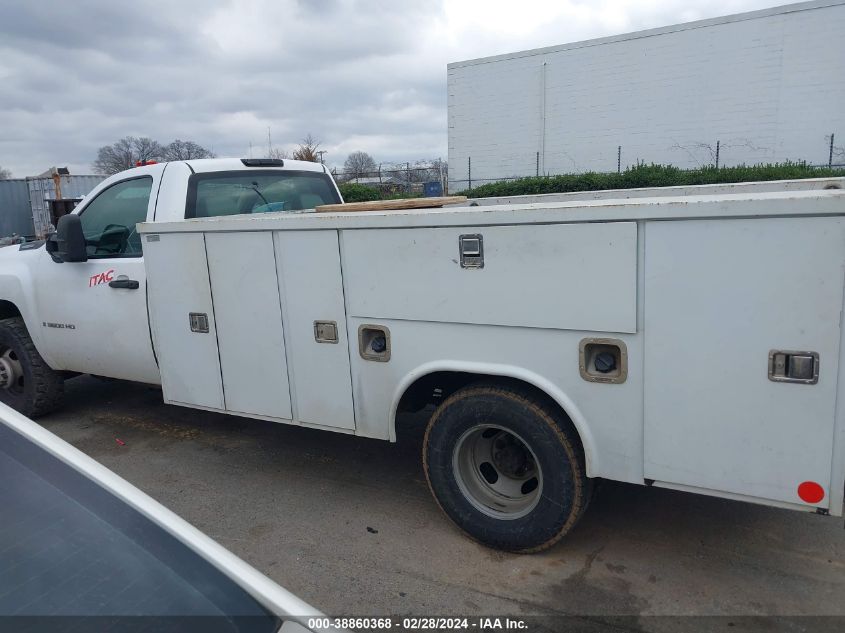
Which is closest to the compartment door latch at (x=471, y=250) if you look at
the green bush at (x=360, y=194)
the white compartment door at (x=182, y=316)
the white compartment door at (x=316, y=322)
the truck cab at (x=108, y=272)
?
the white compartment door at (x=316, y=322)

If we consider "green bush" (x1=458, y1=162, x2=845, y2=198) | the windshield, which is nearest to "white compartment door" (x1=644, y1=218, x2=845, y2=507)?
the windshield

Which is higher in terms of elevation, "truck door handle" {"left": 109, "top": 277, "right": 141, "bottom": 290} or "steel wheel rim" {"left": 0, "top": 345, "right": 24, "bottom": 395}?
"truck door handle" {"left": 109, "top": 277, "right": 141, "bottom": 290}

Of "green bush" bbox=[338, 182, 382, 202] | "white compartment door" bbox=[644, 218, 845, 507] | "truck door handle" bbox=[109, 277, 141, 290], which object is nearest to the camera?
"white compartment door" bbox=[644, 218, 845, 507]

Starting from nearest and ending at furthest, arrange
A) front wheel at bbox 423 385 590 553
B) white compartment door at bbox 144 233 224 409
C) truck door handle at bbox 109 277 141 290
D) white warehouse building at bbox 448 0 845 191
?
front wheel at bbox 423 385 590 553, white compartment door at bbox 144 233 224 409, truck door handle at bbox 109 277 141 290, white warehouse building at bbox 448 0 845 191

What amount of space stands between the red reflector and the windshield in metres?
4.26

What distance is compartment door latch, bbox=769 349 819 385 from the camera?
2.73 meters

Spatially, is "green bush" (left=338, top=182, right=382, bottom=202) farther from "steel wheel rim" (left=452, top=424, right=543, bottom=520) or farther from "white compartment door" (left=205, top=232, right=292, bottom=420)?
"steel wheel rim" (left=452, top=424, right=543, bottom=520)

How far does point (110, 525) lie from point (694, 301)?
7.71 ft

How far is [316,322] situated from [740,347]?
2285 millimetres

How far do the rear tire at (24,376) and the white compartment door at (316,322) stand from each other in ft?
10.3

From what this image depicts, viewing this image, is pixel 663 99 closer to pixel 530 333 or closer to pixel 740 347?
pixel 530 333

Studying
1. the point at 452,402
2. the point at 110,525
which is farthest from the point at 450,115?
the point at 110,525

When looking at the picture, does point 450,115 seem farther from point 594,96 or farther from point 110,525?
Answer: point 110,525

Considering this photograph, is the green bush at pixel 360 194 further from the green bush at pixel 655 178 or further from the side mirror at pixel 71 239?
the side mirror at pixel 71 239
